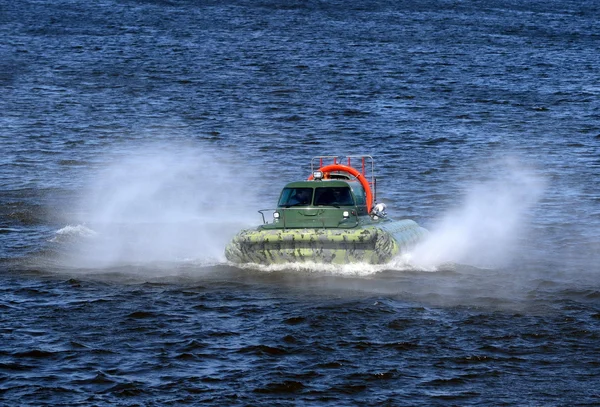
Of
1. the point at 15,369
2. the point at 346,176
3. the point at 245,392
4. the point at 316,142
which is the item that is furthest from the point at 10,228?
the point at 316,142

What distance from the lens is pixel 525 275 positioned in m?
22.5

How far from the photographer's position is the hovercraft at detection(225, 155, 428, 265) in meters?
22.1

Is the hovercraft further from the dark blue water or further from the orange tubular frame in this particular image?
the orange tubular frame

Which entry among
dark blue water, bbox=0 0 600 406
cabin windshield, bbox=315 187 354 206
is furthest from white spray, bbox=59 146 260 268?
cabin windshield, bbox=315 187 354 206

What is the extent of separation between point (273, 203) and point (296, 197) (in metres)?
8.81

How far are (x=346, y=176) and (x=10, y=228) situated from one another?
904 centimetres

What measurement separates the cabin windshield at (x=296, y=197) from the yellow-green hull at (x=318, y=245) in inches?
51.7

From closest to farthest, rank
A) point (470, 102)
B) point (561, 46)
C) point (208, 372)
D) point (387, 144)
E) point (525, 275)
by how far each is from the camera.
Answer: point (208, 372), point (525, 275), point (387, 144), point (470, 102), point (561, 46)

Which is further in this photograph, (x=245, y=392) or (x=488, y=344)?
(x=488, y=344)

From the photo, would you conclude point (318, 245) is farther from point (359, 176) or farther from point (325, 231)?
point (359, 176)

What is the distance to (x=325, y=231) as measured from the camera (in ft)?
72.8

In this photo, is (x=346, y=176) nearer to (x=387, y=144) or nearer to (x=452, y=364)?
(x=452, y=364)

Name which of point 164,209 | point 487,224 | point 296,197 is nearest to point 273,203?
point 164,209

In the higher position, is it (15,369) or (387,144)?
(387,144)
